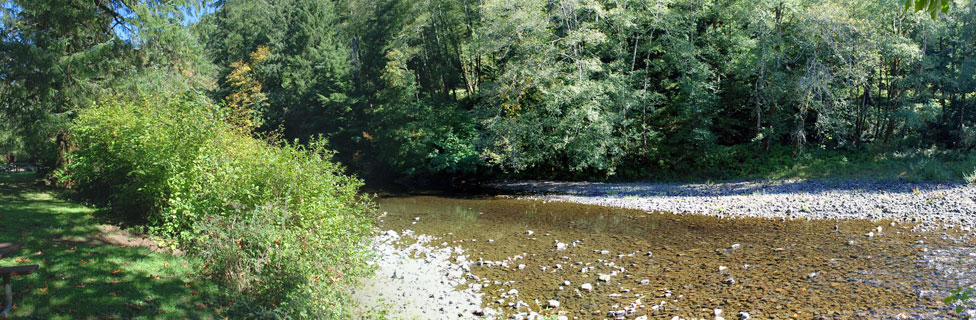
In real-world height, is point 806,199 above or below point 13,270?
below

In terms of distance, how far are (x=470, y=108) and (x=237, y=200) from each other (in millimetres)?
21608

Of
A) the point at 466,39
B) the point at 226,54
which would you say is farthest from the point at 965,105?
the point at 226,54

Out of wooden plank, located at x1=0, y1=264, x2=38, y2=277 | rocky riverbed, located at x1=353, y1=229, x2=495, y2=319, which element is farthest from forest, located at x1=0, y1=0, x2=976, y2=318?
wooden plank, located at x1=0, y1=264, x2=38, y2=277

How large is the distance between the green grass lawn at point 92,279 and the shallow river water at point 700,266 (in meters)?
4.68

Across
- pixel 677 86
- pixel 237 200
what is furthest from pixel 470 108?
pixel 237 200

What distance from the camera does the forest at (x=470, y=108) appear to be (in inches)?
311

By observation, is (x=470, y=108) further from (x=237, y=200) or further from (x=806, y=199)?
(x=237, y=200)

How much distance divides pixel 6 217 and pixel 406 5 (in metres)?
22.6

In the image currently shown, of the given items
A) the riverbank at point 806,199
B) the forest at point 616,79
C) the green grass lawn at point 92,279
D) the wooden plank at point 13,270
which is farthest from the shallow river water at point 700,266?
the forest at point 616,79

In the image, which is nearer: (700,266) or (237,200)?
(237,200)

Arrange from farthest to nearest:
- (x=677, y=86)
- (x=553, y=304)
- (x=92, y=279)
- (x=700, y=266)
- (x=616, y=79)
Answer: (x=677, y=86) < (x=616, y=79) < (x=700, y=266) < (x=553, y=304) < (x=92, y=279)

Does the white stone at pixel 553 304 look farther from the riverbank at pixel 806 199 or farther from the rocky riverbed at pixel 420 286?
the riverbank at pixel 806 199

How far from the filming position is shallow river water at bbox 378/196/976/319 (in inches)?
295

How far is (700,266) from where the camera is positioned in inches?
376
